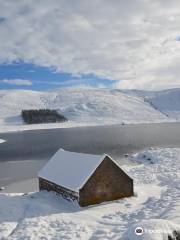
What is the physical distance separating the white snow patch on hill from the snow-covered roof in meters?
1.90

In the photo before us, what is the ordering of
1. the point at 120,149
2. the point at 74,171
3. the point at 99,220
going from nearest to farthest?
the point at 99,220
the point at 74,171
the point at 120,149

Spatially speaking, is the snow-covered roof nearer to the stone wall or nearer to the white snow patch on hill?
the stone wall

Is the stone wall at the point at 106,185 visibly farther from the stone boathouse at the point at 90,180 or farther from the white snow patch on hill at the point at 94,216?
the white snow patch on hill at the point at 94,216

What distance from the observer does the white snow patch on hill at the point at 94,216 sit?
78.0ft

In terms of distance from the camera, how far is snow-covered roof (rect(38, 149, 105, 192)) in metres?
33.6

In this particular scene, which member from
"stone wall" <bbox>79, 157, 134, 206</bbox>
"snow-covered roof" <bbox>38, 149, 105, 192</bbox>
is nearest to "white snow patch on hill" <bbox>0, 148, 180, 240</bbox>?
"stone wall" <bbox>79, 157, 134, 206</bbox>

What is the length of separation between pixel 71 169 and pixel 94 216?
8.04 m

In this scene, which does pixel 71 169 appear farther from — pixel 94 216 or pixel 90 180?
pixel 94 216

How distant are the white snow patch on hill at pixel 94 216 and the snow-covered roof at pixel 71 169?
1.90m

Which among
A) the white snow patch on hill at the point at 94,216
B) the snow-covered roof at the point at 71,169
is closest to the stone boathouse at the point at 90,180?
the snow-covered roof at the point at 71,169

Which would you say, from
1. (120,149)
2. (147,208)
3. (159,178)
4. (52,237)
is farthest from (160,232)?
(120,149)

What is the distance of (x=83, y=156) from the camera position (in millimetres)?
36688

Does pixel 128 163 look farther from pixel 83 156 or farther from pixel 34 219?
pixel 34 219

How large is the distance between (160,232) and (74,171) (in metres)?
16.5
